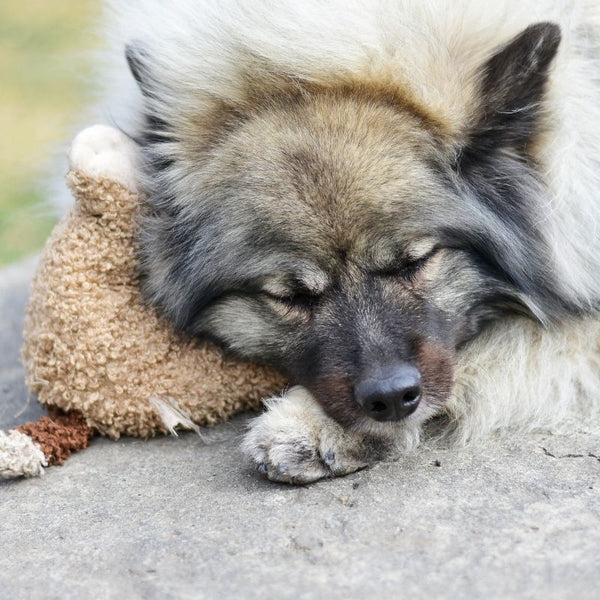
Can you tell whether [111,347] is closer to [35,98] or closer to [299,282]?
[299,282]

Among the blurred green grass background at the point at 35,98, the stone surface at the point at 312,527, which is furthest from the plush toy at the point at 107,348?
the blurred green grass background at the point at 35,98

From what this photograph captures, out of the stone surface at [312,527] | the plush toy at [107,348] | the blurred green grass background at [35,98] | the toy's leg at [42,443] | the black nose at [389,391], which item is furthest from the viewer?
the blurred green grass background at [35,98]

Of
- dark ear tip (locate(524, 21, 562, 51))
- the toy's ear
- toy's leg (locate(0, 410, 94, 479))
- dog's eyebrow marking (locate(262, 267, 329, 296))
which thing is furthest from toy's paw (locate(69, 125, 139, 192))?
dark ear tip (locate(524, 21, 562, 51))

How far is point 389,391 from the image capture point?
2.54m

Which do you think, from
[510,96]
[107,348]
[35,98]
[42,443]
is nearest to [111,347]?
[107,348]

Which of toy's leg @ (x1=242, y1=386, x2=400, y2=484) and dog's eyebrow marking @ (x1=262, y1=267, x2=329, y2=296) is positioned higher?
dog's eyebrow marking @ (x1=262, y1=267, x2=329, y2=296)

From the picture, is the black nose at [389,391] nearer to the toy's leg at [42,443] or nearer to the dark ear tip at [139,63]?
the toy's leg at [42,443]

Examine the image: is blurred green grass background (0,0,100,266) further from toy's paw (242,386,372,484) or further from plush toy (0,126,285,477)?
toy's paw (242,386,372,484)

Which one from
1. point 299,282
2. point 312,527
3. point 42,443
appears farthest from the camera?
point 42,443

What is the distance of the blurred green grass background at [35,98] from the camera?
14.0 feet

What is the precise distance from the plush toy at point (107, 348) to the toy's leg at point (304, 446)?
34 centimetres

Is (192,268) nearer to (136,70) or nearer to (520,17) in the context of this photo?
(136,70)

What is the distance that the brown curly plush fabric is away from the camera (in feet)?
9.70

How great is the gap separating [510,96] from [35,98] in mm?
7973
